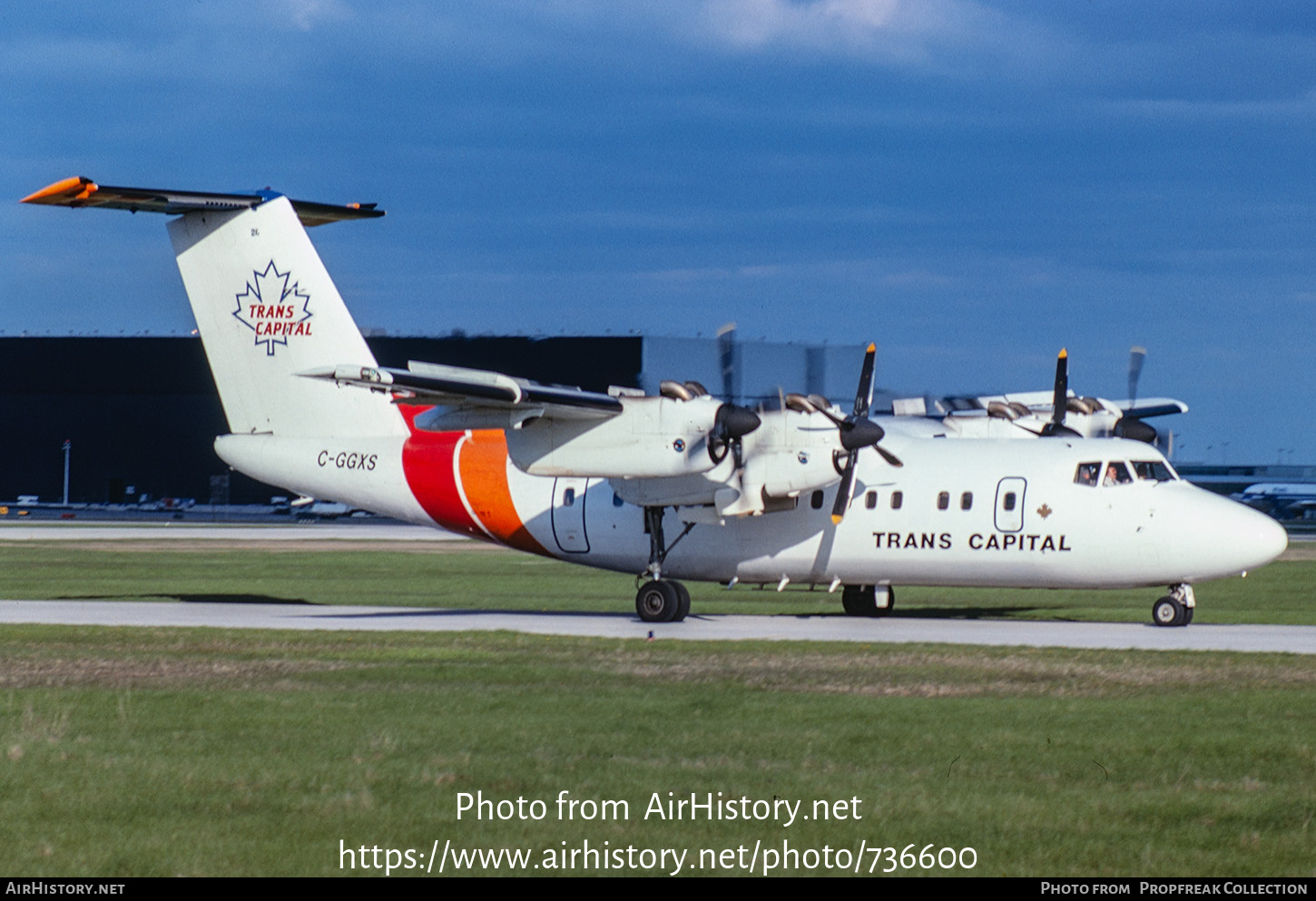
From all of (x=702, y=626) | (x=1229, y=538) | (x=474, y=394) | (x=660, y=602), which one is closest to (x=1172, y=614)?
(x=1229, y=538)

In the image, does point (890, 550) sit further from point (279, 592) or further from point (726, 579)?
point (279, 592)

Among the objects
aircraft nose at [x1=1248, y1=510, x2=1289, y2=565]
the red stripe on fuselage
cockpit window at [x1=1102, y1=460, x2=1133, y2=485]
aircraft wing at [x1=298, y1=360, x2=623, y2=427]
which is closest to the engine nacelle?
aircraft wing at [x1=298, y1=360, x2=623, y2=427]

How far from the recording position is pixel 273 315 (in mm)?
28828

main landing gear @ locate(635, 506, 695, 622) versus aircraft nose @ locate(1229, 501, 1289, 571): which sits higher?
aircraft nose @ locate(1229, 501, 1289, 571)

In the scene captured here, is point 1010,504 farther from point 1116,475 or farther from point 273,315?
point 273,315

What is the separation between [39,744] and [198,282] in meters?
16.4

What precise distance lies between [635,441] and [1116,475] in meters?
7.83

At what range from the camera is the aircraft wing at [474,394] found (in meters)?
23.1

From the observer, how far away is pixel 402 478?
28.6 meters

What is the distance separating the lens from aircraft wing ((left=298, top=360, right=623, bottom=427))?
23.1 m

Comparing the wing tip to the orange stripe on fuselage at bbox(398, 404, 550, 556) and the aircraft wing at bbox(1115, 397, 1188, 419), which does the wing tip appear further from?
the aircraft wing at bbox(1115, 397, 1188, 419)

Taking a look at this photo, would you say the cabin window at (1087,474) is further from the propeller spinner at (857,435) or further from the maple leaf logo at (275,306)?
the maple leaf logo at (275,306)

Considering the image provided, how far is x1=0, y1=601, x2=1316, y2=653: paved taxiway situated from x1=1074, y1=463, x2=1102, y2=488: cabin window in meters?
2.41
